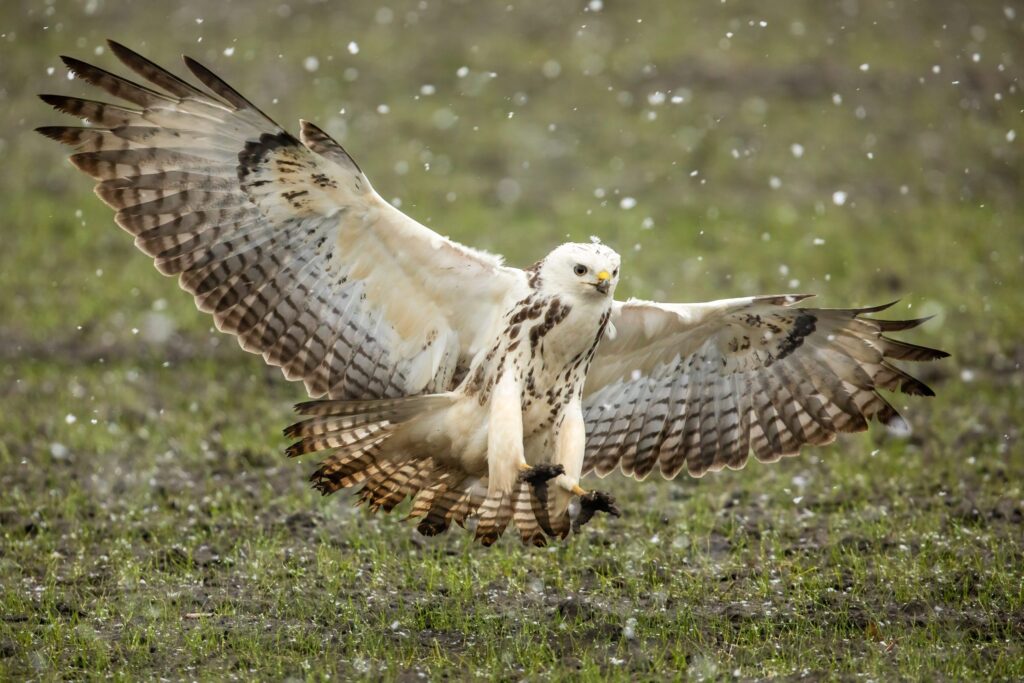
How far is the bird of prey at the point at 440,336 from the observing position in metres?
5.96

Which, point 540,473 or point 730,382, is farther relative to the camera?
point 730,382

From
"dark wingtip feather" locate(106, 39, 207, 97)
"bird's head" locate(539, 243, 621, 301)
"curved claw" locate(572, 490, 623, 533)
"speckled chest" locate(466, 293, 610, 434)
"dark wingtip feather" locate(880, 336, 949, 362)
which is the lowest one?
"curved claw" locate(572, 490, 623, 533)

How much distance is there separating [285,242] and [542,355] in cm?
126

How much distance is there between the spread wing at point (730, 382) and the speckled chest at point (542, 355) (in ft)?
1.40

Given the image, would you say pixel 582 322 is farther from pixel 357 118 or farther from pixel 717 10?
pixel 717 10

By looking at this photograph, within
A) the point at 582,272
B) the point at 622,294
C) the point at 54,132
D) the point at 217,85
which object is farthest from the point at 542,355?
the point at 622,294

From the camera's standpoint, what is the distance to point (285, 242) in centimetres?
623

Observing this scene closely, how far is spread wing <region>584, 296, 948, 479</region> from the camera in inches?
256

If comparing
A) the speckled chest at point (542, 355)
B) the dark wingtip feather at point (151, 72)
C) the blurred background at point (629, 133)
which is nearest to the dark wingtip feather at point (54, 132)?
the dark wingtip feather at point (151, 72)

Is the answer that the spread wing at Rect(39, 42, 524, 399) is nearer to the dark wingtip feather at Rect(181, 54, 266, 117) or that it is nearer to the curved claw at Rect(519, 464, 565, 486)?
the dark wingtip feather at Rect(181, 54, 266, 117)

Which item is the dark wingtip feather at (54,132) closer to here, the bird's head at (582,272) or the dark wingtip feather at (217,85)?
the dark wingtip feather at (217,85)

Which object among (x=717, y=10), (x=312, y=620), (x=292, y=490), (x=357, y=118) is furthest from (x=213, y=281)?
(x=717, y=10)

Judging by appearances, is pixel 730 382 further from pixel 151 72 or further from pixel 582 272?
pixel 151 72

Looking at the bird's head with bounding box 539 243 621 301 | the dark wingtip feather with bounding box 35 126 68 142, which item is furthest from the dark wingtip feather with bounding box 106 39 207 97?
the bird's head with bounding box 539 243 621 301
